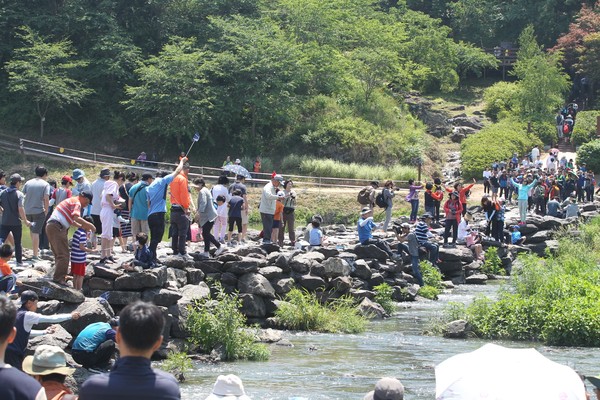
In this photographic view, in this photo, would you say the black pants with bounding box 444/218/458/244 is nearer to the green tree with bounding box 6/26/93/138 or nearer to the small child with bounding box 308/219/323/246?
the small child with bounding box 308/219/323/246

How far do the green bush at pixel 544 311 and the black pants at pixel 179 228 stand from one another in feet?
16.7

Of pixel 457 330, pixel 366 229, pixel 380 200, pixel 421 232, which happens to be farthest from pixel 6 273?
pixel 380 200

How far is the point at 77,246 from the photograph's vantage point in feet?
46.0

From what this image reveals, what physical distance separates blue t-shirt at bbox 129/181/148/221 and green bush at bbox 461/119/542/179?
88.5 feet

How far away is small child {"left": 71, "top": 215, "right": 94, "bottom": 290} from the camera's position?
13.9m

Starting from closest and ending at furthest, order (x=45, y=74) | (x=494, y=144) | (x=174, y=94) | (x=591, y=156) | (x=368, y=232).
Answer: (x=368, y=232) → (x=591, y=156) → (x=174, y=94) → (x=45, y=74) → (x=494, y=144)

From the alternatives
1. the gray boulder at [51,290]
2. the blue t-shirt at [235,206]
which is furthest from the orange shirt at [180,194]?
the gray boulder at [51,290]

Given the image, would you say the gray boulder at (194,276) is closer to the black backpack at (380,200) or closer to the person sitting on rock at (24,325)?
the person sitting on rock at (24,325)

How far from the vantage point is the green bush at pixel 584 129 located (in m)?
46.3

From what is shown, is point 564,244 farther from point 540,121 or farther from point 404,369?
point 540,121

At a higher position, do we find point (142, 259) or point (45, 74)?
point (45, 74)

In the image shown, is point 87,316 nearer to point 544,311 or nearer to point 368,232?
point 544,311

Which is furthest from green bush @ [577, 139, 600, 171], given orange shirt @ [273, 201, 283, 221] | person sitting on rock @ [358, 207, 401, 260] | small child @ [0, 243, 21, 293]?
small child @ [0, 243, 21, 293]

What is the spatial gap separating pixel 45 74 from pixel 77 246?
31119 millimetres
